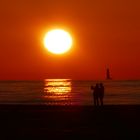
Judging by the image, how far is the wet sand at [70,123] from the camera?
19531mm

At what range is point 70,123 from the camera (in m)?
23.5

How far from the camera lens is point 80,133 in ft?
65.7

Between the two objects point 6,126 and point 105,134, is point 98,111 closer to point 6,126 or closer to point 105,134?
point 6,126

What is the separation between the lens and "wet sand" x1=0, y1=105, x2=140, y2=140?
19.5 m

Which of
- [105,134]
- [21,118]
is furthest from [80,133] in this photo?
[21,118]

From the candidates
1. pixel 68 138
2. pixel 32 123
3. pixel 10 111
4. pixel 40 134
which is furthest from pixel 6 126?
pixel 10 111

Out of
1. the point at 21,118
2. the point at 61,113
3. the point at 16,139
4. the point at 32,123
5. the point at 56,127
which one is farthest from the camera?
the point at 61,113

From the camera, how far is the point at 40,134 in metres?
19.9

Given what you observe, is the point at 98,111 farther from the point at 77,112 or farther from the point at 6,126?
the point at 6,126

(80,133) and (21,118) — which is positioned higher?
(21,118)

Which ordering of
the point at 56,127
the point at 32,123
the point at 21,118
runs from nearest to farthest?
the point at 56,127
the point at 32,123
the point at 21,118

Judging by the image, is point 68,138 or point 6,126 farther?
point 6,126

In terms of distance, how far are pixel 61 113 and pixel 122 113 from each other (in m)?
3.28

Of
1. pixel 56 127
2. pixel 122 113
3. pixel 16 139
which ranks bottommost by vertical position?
pixel 16 139
